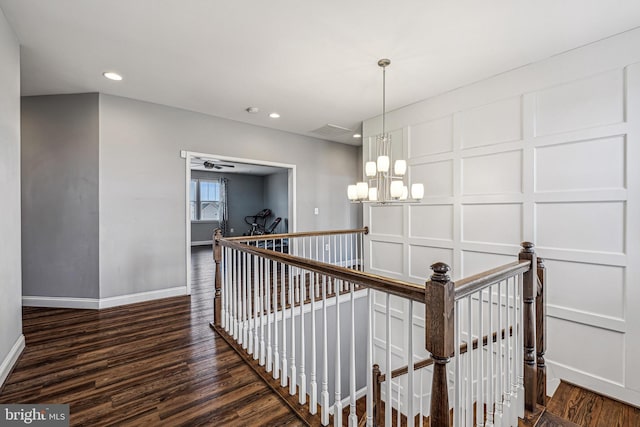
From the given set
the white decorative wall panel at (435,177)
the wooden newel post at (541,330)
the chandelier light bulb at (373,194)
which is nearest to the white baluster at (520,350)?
the wooden newel post at (541,330)

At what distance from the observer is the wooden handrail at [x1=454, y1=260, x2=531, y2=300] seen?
3.86 feet

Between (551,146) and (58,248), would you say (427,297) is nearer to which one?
(551,146)

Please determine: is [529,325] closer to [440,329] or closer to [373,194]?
[440,329]

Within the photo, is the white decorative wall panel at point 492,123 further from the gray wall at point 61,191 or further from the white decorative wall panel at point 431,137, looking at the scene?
the gray wall at point 61,191

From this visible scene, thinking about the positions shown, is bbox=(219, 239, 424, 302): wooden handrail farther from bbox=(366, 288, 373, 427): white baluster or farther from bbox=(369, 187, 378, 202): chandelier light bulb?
bbox=(369, 187, 378, 202): chandelier light bulb

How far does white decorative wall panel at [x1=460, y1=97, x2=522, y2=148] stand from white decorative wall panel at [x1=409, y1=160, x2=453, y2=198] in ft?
1.18

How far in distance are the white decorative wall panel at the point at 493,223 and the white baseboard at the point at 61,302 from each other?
4651mm

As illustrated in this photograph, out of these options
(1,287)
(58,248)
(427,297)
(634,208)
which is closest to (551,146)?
(634,208)

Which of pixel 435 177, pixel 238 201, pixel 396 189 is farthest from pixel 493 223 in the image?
pixel 238 201

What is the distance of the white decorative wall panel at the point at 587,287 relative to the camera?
2.49 metres

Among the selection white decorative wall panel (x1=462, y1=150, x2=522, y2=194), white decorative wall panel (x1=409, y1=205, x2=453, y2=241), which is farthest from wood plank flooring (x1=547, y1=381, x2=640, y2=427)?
white decorative wall panel (x1=462, y1=150, x2=522, y2=194)

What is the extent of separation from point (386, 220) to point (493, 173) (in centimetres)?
161

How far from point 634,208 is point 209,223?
380 inches

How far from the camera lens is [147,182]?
3965 mm
